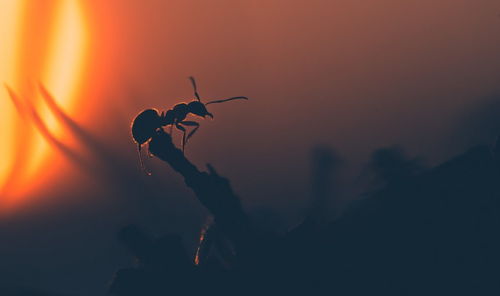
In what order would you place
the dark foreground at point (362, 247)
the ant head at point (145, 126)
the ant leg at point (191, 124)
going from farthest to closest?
the ant leg at point (191, 124) < the ant head at point (145, 126) < the dark foreground at point (362, 247)

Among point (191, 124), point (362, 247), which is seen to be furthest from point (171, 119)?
point (362, 247)

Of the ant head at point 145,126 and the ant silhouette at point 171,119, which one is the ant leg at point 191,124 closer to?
the ant silhouette at point 171,119

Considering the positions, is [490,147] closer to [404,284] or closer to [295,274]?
[404,284]

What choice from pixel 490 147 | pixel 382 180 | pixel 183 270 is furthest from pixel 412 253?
pixel 183 270

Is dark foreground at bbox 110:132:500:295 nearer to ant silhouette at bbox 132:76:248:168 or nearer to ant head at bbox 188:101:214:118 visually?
ant silhouette at bbox 132:76:248:168

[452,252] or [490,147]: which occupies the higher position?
[490,147]

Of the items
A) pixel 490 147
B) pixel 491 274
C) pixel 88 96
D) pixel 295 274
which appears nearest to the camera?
pixel 491 274

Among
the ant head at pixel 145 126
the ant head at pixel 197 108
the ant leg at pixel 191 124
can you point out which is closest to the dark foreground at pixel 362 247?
the ant head at pixel 145 126

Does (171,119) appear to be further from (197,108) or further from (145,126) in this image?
(145,126)
